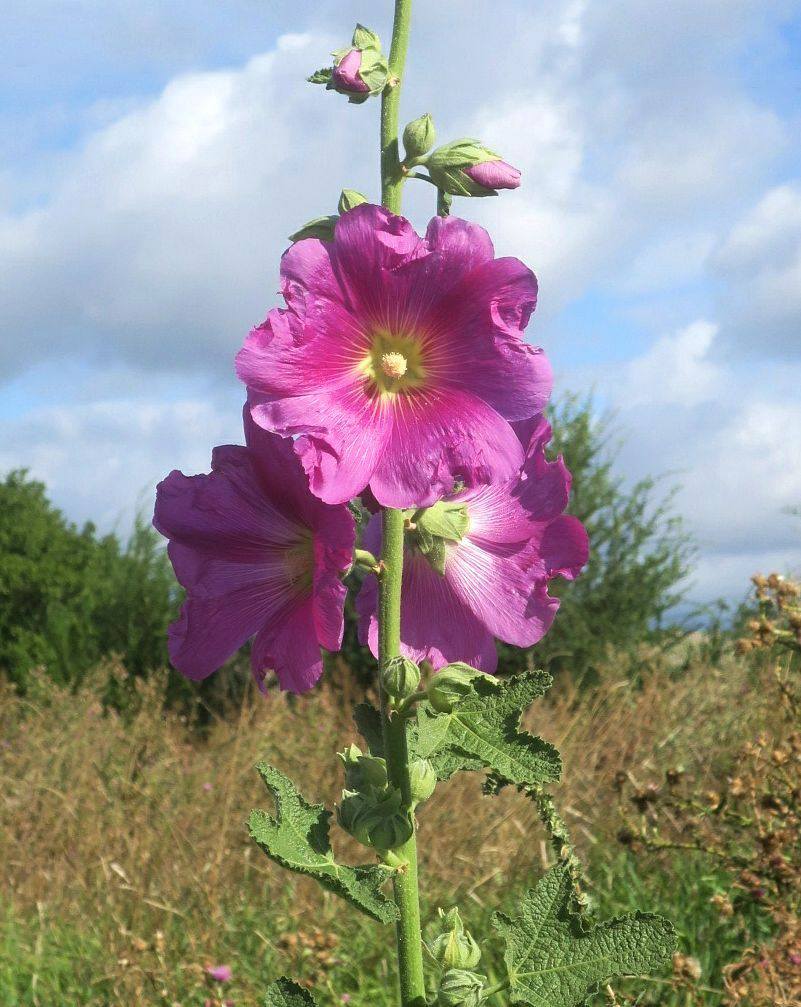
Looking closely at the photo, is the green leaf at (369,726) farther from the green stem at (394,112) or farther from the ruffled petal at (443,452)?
the green stem at (394,112)

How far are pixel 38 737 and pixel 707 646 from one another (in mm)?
5917

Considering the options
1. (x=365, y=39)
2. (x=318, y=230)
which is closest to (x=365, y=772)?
(x=318, y=230)

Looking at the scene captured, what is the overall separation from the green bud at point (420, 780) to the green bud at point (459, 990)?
0.75 ft

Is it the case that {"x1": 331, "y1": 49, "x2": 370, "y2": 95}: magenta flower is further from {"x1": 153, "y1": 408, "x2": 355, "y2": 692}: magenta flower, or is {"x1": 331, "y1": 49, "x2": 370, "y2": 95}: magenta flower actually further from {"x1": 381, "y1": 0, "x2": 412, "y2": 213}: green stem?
{"x1": 153, "y1": 408, "x2": 355, "y2": 692}: magenta flower

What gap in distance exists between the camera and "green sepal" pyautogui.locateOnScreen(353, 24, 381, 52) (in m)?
1.62

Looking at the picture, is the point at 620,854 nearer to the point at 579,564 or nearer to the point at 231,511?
the point at 579,564

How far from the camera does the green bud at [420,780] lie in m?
1.51

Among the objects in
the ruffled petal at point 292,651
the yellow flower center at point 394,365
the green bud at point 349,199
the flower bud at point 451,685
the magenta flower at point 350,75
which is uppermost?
the magenta flower at point 350,75

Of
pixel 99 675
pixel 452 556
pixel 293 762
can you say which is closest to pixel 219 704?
pixel 99 675

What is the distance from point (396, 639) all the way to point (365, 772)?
0.18 metres

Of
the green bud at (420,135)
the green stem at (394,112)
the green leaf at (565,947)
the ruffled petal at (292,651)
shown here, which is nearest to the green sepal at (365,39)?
the green stem at (394,112)

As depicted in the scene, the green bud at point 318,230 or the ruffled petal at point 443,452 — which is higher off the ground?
the green bud at point 318,230

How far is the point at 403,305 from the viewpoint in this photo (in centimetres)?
153

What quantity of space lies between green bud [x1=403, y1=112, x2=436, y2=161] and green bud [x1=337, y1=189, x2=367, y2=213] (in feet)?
0.30
